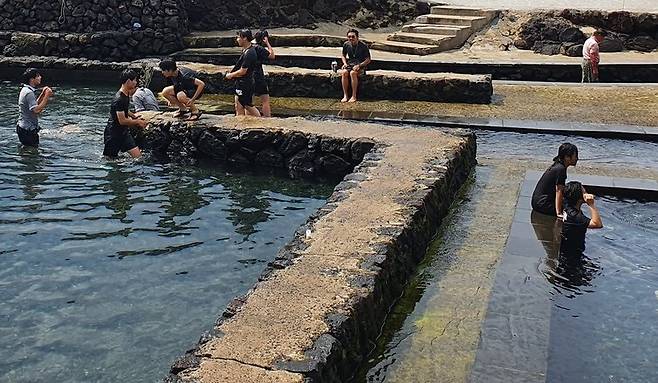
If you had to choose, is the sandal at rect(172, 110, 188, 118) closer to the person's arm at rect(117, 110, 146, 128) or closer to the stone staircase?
the person's arm at rect(117, 110, 146, 128)

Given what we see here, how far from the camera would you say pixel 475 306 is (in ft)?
19.3

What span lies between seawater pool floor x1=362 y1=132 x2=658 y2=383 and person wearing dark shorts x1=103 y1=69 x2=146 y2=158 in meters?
4.89

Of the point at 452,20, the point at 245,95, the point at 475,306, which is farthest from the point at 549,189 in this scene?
the point at 452,20

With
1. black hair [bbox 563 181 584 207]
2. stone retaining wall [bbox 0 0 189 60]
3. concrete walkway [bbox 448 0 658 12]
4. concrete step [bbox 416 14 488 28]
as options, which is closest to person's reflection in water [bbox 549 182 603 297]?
black hair [bbox 563 181 584 207]

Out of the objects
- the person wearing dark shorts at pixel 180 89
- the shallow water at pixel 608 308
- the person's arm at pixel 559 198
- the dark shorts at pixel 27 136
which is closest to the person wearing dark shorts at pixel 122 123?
the person wearing dark shorts at pixel 180 89

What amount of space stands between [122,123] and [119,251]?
3534mm

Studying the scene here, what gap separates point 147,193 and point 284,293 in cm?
482

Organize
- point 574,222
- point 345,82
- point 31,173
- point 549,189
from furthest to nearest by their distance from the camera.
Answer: point 345,82
point 31,173
point 549,189
point 574,222

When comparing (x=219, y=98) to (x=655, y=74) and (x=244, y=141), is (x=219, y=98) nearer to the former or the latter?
(x=244, y=141)

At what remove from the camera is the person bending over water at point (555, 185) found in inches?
297

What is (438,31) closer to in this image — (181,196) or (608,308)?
(181,196)

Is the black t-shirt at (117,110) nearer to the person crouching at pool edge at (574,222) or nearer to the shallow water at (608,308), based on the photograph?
the person crouching at pool edge at (574,222)

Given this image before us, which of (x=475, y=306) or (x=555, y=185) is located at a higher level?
(x=555, y=185)

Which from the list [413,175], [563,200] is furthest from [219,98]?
[563,200]
